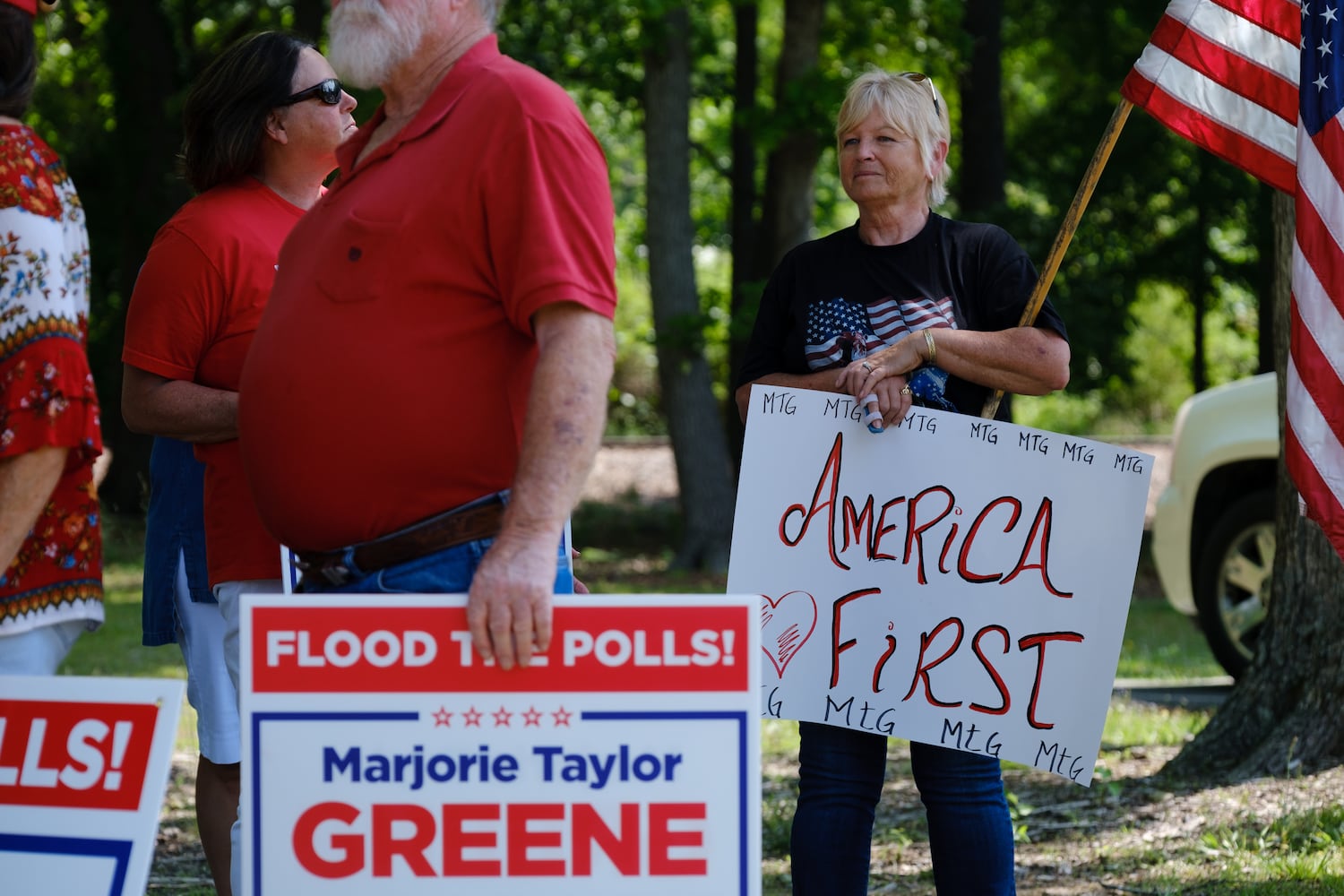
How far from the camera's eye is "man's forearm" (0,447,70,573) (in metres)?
2.52

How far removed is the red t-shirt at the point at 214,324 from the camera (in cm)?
342

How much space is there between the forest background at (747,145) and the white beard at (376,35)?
30.3 feet

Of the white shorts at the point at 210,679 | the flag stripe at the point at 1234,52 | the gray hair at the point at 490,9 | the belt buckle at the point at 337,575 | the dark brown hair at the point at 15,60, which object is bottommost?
the white shorts at the point at 210,679

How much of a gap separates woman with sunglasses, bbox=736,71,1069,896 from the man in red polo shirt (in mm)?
1093

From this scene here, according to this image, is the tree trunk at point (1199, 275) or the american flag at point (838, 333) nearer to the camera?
the american flag at point (838, 333)

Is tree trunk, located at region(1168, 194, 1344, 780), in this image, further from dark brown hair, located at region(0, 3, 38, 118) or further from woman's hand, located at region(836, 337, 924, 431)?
dark brown hair, located at region(0, 3, 38, 118)

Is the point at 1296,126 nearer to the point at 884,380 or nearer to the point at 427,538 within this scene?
the point at 884,380

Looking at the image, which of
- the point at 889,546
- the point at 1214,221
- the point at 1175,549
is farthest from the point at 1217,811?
the point at 1214,221

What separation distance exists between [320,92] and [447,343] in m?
1.29

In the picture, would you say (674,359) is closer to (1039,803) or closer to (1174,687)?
(1174,687)

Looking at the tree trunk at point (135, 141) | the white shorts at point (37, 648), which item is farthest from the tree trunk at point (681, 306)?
the white shorts at point (37, 648)

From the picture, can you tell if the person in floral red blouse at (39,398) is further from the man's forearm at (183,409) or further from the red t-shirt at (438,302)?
the man's forearm at (183,409)

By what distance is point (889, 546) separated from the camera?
360 centimetres

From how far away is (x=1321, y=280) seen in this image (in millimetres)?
3863
